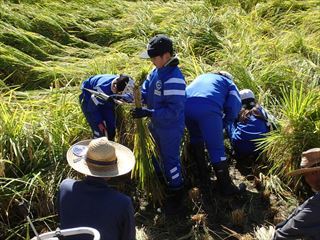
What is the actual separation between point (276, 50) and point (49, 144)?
2.95 m

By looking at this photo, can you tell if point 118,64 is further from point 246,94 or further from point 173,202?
point 173,202

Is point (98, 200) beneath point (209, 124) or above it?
above

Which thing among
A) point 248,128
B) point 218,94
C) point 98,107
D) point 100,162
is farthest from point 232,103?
point 100,162

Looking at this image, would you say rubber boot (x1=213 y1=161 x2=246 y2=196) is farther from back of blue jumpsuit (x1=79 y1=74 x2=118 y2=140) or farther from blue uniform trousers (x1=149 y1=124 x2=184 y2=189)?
back of blue jumpsuit (x1=79 y1=74 x2=118 y2=140)

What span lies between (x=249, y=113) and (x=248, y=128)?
0.14 m

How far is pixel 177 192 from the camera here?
4074 mm

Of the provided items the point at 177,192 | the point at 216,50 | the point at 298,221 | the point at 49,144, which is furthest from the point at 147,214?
the point at 216,50

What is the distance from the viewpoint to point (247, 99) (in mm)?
4699

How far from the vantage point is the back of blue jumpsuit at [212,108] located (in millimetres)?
4086

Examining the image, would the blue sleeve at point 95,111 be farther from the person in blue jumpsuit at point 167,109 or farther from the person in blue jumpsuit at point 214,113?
the person in blue jumpsuit at point 214,113

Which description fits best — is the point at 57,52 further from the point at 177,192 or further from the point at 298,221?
the point at 298,221

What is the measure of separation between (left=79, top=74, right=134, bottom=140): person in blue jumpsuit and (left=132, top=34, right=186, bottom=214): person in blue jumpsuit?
19 centimetres

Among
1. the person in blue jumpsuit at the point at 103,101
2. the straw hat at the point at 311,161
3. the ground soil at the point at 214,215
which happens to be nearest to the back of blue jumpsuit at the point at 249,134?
the ground soil at the point at 214,215

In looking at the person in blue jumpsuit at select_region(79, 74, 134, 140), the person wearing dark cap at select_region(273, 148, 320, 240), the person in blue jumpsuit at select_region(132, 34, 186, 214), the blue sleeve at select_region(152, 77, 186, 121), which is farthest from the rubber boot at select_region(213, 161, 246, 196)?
the person wearing dark cap at select_region(273, 148, 320, 240)
